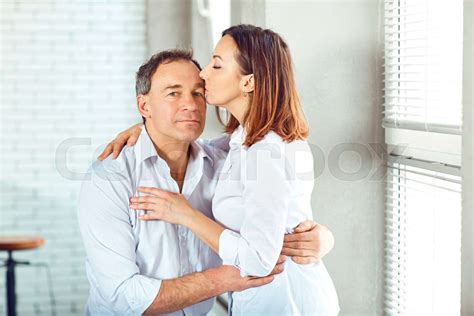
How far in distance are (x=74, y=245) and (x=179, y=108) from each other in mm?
432

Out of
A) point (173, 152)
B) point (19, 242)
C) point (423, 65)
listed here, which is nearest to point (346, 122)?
point (423, 65)

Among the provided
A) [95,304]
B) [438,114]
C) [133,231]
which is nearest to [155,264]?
[133,231]

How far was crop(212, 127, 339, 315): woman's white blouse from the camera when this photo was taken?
4.92 feet

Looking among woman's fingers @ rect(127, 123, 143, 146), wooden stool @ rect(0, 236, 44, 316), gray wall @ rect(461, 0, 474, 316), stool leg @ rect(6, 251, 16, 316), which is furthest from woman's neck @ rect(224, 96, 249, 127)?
stool leg @ rect(6, 251, 16, 316)

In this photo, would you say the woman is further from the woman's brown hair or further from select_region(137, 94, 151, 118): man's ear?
select_region(137, 94, 151, 118): man's ear

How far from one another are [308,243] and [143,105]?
0.49m

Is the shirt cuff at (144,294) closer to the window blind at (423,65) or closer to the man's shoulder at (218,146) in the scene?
the man's shoulder at (218,146)

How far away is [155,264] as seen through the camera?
1.58m

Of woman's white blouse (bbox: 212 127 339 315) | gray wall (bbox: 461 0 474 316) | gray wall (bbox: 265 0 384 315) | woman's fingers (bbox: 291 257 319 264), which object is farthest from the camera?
gray wall (bbox: 265 0 384 315)

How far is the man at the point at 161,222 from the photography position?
1561mm

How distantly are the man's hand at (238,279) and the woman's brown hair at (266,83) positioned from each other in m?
0.28

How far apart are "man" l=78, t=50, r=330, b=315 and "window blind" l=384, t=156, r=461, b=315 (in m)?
0.28

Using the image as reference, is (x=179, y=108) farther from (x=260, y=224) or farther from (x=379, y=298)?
(x=379, y=298)

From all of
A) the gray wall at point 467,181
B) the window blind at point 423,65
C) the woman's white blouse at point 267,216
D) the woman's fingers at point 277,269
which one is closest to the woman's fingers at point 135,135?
the woman's white blouse at point 267,216
